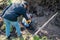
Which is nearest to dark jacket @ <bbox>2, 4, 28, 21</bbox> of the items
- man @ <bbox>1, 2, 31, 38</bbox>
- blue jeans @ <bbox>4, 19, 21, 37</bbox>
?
man @ <bbox>1, 2, 31, 38</bbox>

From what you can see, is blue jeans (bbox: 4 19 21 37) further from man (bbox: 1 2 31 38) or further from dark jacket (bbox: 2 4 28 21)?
dark jacket (bbox: 2 4 28 21)

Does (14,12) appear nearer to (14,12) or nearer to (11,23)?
(14,12)

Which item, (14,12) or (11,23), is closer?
(14,12)

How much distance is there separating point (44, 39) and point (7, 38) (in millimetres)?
1197

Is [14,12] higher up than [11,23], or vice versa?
[14,12]

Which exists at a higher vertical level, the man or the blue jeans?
the man

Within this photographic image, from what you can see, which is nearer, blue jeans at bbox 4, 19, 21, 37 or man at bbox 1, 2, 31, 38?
man at bbox 1, 2, 31, 38

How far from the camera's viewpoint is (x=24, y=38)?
663cm

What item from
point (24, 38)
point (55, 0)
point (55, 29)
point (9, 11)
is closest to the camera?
point (9, 11)

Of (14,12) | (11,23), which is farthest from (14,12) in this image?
(11,23)

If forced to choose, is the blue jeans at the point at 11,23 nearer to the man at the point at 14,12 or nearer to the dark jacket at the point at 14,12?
the man at the point at 14,12

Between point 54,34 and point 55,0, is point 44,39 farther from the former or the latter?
point 55,0

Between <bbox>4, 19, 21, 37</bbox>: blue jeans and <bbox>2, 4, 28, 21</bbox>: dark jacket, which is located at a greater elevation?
<bbox>2, 4, 28, 21</bbox>: dark jacket

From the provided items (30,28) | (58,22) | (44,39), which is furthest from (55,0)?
(44,39)
